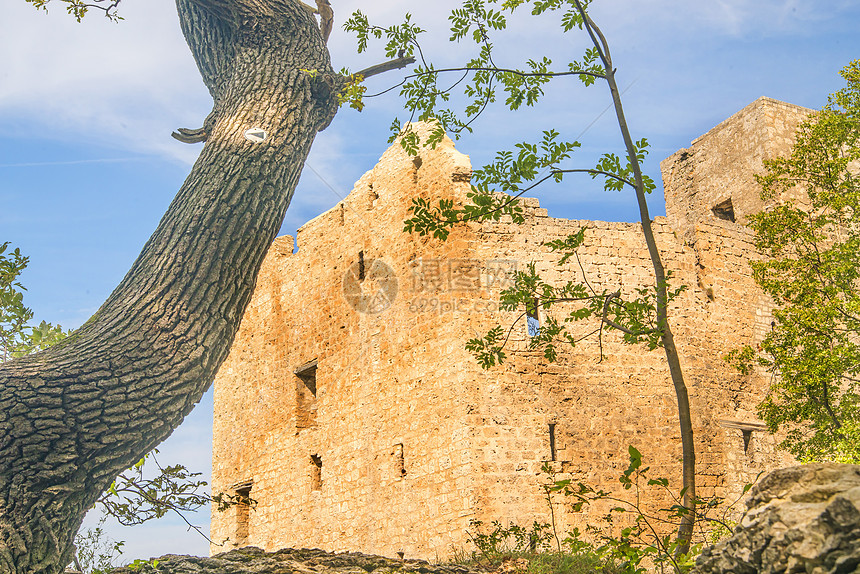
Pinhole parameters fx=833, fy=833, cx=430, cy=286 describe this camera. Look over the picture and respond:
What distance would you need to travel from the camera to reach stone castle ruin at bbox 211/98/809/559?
34.3ft

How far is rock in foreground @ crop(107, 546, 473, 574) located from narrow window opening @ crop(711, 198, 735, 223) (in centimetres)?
1003

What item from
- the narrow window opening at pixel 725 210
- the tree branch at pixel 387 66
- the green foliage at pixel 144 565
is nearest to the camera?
the green foliage at pixel 144 565

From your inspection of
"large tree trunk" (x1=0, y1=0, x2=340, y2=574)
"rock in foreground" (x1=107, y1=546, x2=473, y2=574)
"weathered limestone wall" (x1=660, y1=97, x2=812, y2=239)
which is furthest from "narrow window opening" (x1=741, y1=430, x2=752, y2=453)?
"large tree trunk" (x1=0, y1=0, x2=340, y2=574)

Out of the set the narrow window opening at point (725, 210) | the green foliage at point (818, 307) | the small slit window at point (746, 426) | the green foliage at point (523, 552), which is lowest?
the green foliage at point (523, 552)

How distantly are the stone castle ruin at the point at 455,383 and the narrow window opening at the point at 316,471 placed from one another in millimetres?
22

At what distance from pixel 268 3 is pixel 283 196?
161cm

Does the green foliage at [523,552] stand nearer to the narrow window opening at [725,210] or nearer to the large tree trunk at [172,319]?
the large tree trunk at [172,319]

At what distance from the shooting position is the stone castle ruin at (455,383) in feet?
34.3

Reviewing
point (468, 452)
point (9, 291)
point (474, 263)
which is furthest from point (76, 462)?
point (474, 263)

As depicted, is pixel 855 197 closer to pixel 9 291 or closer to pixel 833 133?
pixel 833 133

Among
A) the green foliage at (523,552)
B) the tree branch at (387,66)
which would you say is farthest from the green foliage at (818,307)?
the tree branch at (387,66)

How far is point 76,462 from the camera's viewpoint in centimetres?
407

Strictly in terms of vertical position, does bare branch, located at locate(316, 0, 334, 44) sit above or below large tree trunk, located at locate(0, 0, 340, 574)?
above

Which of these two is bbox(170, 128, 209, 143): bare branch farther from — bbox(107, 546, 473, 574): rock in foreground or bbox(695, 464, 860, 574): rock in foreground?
bbox(695, 464, 860, 574): rock in foreground
